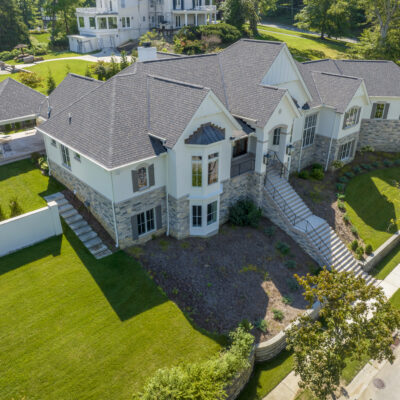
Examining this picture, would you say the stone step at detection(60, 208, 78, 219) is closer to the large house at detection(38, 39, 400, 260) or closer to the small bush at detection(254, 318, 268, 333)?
the large house at detection(38, 39, 400, 260)

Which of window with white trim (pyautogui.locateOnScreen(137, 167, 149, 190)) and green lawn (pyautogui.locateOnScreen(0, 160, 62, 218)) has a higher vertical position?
window with white trim (pyautogui.locateOnScreen(137, 167, 149, 190))

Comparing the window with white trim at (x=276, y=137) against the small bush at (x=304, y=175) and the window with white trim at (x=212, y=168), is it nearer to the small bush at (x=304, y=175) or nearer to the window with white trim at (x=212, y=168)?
the small bush at (x=304, y=175)

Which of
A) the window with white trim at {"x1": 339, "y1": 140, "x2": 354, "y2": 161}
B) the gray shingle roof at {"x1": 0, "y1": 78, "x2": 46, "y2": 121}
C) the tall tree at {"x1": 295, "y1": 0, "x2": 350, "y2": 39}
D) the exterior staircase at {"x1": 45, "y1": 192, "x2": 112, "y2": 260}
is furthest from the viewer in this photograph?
the tall tree at {"x1": 295, "y1": 0, "x2": 350, "y2": 39}

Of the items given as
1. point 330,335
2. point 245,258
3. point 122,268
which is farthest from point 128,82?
point 330,335

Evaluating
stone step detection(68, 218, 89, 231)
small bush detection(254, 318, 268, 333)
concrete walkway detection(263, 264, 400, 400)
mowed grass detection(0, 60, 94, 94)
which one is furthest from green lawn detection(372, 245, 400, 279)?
mowed grass detection(0, 60, 94, 94)

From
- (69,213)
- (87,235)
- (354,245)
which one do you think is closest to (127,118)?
(69,213)

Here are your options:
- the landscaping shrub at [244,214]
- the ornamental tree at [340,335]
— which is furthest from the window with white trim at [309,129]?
the ornamental tree at [340,335]
